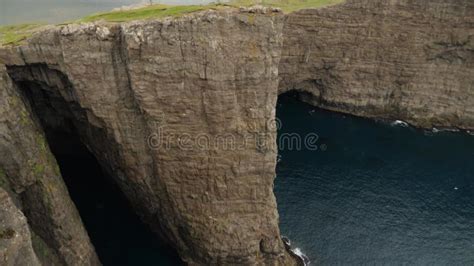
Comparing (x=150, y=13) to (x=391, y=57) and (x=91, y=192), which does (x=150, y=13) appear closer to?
(x=91, y=192)

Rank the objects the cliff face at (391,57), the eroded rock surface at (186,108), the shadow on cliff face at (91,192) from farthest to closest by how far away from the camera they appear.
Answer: the cliff face at (391,57) → the shadow on cliff face at (91,192) → the eroded rock surface at (186,108)

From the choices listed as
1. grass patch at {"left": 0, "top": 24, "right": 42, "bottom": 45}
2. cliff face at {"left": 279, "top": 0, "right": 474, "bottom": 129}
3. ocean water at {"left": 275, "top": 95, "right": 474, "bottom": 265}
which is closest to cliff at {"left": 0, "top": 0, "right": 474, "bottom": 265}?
grass patch at {"left": 0, "top": 24, "right": 42, "bottom": 45}

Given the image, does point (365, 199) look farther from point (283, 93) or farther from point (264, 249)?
point (283, 93)

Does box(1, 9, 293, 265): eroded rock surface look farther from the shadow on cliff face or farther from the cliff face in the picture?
the cliff face

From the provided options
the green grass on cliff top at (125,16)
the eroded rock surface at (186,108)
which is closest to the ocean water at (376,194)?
the eroded rock surface at (186,108)

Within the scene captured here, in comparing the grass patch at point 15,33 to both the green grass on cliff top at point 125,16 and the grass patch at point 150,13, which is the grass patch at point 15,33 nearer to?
the green grass on cliff top at point 125,16

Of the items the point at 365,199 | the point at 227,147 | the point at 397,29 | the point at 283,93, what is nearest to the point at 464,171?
the point at 365,199
